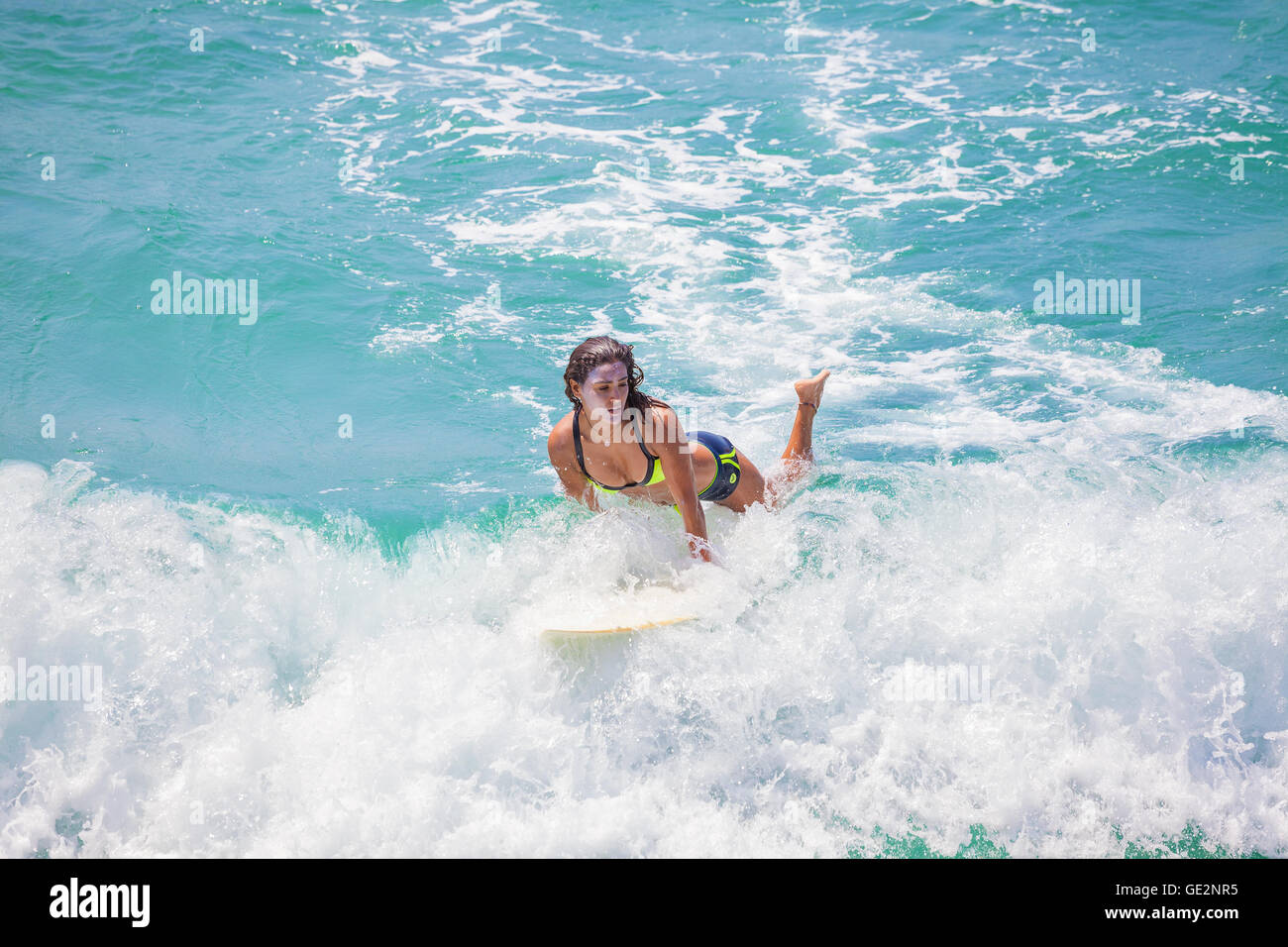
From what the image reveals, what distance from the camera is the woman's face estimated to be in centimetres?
450

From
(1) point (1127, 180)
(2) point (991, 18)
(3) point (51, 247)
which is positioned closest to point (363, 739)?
(3) point (51, 247)

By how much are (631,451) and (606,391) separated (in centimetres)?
41

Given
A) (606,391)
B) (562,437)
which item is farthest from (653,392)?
(606,391)

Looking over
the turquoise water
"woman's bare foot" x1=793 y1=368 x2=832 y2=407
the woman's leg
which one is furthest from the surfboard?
"woman's bare foot" x1=793 y1=368 x2=832 y2=407

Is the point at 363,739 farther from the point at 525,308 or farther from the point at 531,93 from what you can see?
the point at 531,93

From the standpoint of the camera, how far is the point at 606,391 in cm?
454

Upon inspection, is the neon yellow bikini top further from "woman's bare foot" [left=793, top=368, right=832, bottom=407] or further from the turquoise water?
"woman's bare foot" [left=793, top=368, right=832, bottom=407]

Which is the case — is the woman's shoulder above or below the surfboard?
above

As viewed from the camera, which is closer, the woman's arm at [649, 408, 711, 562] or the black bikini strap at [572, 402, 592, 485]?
the woman's arm at [649, 408, 711, 562]

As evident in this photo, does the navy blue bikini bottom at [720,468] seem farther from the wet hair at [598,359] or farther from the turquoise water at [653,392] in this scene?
the wet hair at [598,359]

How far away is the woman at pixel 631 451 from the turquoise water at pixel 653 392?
9.5 inches

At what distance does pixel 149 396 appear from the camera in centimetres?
706

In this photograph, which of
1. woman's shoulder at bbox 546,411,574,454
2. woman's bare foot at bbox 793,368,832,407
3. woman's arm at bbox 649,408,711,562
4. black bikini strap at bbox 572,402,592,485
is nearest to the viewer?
woman's arm at bbox 649,408,711,562

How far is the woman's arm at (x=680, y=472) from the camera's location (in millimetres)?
4695
